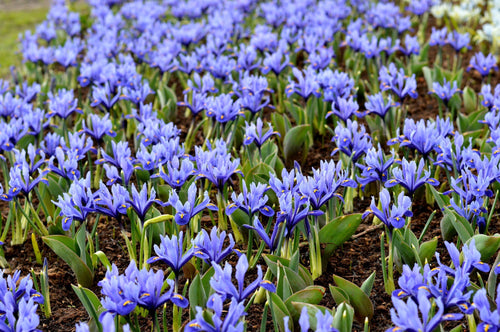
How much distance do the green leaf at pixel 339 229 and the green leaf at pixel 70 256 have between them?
1239mm

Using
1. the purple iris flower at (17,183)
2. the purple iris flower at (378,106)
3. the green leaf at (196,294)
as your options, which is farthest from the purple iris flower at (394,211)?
the purple iris flower at (17,183)

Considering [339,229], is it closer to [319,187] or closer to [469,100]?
[319,187]

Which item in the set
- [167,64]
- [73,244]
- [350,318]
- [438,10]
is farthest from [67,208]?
[438,10]

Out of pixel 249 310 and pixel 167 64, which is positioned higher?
pixel 167 64

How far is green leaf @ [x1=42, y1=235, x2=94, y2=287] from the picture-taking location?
2770 millimetres

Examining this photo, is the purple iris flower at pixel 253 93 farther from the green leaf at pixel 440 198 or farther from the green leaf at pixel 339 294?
the green leaf at pixel 339 294

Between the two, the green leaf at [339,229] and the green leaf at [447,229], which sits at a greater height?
the green leaf at [339,229]

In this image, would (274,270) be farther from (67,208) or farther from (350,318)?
(67,208)

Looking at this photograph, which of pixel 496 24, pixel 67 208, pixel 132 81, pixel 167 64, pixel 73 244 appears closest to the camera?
pixel 67 208

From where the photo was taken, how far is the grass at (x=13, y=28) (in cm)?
808

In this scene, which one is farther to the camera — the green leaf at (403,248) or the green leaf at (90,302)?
the green leaf at (403,248)

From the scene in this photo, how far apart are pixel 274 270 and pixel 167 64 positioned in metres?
3.14

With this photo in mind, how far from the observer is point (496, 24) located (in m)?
6.31

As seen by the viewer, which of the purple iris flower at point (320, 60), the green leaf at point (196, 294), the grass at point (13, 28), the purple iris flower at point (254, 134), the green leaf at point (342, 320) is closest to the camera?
the green leaf at point (342, 320)
